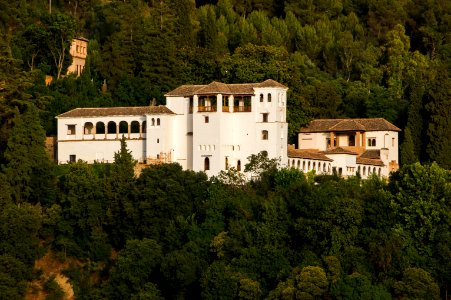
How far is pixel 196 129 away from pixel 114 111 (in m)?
4.87

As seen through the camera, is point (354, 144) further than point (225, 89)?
Yes

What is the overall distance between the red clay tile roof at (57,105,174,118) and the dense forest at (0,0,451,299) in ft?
4.83

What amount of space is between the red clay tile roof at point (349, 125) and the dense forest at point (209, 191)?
110cm

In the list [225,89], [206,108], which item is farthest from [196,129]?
[225,89]

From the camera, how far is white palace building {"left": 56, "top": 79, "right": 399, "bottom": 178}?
68188mm

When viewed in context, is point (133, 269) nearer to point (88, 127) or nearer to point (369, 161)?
point (88, 127)

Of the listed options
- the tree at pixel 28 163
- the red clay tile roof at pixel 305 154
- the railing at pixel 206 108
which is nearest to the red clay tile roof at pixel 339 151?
the red clay tile roof at pixel 305 154

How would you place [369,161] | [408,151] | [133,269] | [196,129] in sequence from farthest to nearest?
[408,151], [369,161], [196,129], [133,269]

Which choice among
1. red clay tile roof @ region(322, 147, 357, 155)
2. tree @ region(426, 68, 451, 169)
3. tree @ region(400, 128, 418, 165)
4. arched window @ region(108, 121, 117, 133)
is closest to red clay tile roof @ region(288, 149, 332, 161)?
red clay tile roof @ region(322, 147, 357, 155)

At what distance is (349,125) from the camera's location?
72.8m

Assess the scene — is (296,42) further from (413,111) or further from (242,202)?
(242,202)

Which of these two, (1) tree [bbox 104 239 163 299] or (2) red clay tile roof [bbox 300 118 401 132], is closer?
(1) tree [bbox 104 239 163 299]

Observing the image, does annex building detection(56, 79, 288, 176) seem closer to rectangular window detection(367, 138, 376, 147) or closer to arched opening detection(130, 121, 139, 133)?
arched opening detection(130, 121, 139, 133)

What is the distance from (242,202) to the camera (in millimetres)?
63812
